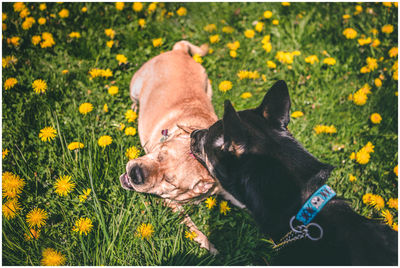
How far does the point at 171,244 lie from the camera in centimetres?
242

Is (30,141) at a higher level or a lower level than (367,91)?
lower

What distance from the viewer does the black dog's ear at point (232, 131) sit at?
164cm

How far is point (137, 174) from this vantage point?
233cm

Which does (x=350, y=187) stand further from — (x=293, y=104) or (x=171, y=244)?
(x=171, y=244)

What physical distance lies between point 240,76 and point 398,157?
2298 millimetres

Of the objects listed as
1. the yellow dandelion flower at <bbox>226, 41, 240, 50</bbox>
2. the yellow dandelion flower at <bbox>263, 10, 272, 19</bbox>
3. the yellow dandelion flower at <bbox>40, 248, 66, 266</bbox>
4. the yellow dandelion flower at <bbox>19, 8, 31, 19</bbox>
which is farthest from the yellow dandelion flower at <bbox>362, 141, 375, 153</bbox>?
the yellow dandelion flower at <bbox>19, 8, 31, 19</bbox>

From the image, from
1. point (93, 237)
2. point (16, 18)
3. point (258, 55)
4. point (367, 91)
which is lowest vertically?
point (93, 237)

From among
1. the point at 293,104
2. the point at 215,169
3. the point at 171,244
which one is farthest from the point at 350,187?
the point at 171,244

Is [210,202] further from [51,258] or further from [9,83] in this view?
[9,83]

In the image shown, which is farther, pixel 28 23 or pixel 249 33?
pixel 249 33

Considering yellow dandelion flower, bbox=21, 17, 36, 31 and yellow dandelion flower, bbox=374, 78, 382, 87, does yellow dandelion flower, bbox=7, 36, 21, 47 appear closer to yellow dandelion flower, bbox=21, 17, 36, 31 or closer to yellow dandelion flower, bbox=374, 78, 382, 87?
yellow dandelion flower, bbox=21, 17, 36, 31

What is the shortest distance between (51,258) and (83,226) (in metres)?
0.33

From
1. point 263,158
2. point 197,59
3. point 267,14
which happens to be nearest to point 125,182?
point 263,158

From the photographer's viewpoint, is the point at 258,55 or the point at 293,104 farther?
the point at 258,55
